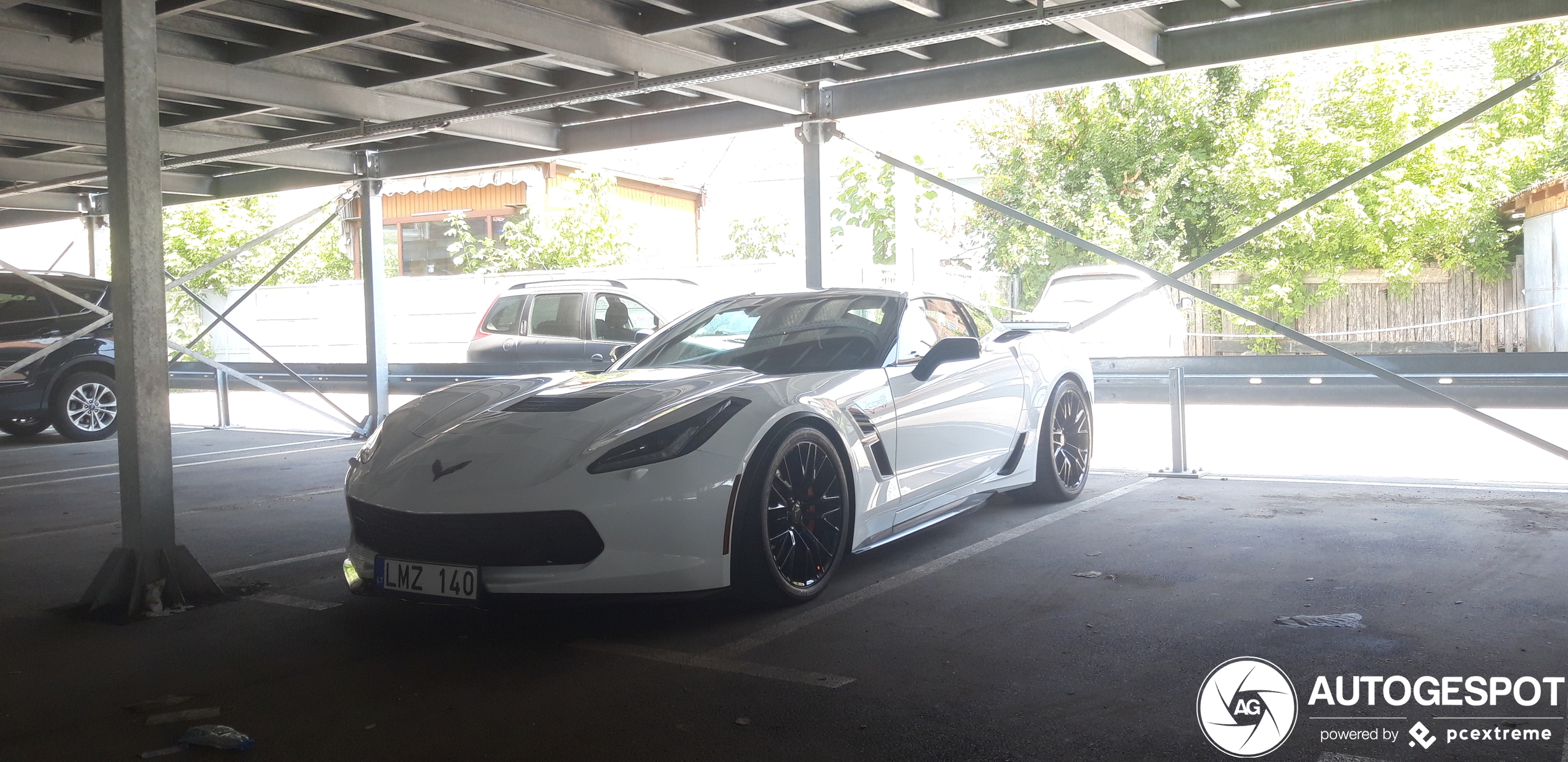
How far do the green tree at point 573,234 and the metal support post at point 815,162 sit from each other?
13480mm

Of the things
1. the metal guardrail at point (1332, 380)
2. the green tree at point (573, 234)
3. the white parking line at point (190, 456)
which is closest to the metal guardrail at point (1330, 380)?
the metal guardrail at point (1332, 380)

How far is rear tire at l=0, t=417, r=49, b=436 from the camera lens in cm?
1195

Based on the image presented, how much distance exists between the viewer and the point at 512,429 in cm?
427

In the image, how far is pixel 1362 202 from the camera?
63.9 ft

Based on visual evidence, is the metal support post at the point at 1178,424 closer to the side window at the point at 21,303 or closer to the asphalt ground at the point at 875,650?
the asphalt ground at the point at 875,650

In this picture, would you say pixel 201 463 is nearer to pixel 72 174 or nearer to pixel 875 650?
pixel 72 174

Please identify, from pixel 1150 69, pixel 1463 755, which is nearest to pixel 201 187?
pixel 1150 69

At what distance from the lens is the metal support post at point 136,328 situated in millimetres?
4824

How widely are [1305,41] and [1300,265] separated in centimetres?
1375

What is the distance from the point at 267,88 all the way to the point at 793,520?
629 cm

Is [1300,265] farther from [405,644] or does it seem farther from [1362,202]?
[405,644]

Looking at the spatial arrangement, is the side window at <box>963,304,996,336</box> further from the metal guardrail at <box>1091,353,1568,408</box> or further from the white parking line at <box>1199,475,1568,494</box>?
the white parking line at <box>1199,475,1568,494</box>

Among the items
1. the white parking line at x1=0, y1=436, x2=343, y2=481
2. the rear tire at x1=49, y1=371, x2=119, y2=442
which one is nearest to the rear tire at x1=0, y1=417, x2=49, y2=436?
the rear tire at x1=49, y1=371, x2=119, y2=442

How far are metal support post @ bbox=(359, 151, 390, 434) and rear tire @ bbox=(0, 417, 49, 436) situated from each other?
3450 mm
